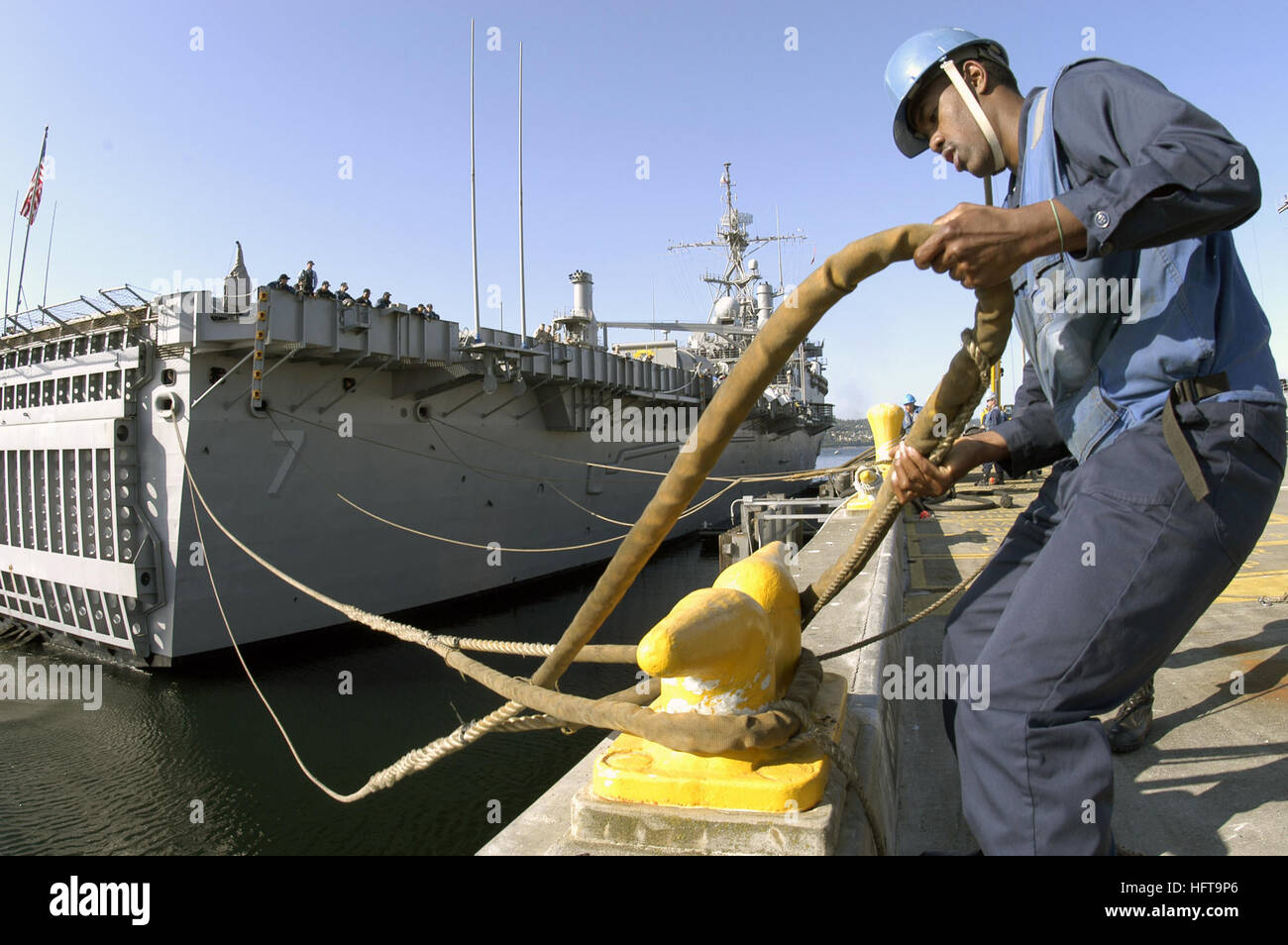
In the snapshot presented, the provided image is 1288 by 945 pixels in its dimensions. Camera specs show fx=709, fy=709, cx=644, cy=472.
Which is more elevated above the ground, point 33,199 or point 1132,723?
point 33,199

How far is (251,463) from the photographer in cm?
1115

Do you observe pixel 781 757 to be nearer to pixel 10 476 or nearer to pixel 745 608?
pixel 745 608

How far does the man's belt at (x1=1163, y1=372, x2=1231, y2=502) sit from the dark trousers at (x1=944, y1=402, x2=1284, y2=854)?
2 cm

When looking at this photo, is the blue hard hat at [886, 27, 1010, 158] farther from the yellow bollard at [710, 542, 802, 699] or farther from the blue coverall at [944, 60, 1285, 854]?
the yellow bollard at [710, 542, 802, 699]

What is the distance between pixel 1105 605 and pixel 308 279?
12.6 metres

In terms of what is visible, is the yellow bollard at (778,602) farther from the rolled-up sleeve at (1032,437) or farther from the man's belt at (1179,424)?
the man's belt at (1179,424)

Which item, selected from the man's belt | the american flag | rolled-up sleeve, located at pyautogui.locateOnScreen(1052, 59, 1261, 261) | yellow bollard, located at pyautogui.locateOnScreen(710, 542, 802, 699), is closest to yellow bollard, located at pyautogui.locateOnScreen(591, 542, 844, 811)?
yellow bollard, located at pyautogui.locateOnScreen(710, 542, 802, 699)

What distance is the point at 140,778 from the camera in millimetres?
7789

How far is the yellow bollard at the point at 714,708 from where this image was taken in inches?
60.5

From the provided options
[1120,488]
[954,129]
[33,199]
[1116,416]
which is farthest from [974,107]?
[33,199]

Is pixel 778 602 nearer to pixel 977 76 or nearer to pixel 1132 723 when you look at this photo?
pixel 977 76

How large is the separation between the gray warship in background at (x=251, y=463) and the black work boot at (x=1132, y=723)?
1038 cm

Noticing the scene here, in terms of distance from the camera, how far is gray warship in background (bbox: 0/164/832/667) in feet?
34.8
